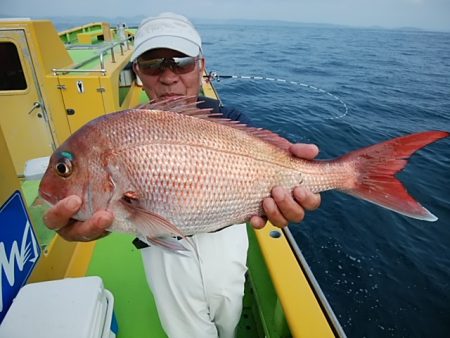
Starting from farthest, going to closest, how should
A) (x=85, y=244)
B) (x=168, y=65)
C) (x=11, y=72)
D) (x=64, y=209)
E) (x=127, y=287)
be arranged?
1. (x=11, y=72)
2. (x=85, y=244)
3. (x=127, y=287)
4. (x=168, y=65)
5. (x=64, y=209)

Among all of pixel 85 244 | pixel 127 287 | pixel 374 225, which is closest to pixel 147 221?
pixel 127 287

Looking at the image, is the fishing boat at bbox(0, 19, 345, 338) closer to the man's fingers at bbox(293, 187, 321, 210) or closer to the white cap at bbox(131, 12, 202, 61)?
the man's fingers at bbox(293, 187, 321, 210)

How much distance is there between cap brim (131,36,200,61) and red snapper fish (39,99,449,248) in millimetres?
478

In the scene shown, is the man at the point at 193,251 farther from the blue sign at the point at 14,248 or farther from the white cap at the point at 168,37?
the blue sign at the point at 14,248

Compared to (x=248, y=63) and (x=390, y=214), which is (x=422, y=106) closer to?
(x=390, y=214)

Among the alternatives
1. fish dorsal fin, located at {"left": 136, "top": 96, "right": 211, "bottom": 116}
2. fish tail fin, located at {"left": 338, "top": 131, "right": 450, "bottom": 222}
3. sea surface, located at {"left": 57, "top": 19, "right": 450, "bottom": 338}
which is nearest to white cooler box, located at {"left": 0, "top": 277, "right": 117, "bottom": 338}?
fish dorsal fin, located at {"left": 136, "top": 96, "right": 211, "bottom": 116}

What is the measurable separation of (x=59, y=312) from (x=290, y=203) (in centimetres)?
141

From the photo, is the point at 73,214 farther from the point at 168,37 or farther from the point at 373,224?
the point at 373,224

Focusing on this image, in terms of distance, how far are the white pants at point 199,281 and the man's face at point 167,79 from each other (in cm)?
105

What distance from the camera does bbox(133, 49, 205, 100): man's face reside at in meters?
1.92

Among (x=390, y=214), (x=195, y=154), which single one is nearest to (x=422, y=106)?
(x=390, y=214)

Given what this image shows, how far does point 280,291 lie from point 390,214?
4.90m

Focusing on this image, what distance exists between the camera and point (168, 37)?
1830 millimetres

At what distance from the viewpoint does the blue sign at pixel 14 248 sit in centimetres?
154
